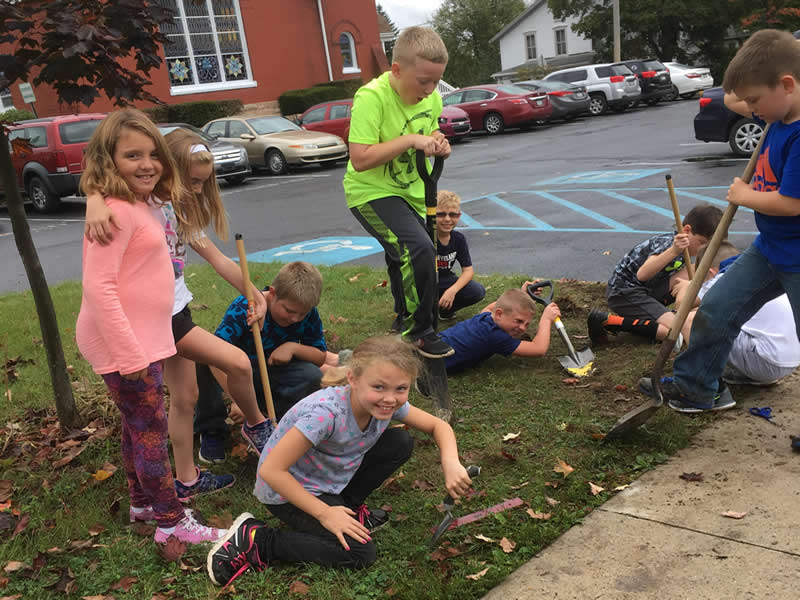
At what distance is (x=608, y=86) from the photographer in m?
26.6

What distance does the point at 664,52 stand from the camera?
41000 millimetres

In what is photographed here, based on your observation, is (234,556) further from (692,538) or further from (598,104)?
(598,104)

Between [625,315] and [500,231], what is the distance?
474 cm

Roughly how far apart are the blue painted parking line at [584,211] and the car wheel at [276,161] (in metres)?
8.90

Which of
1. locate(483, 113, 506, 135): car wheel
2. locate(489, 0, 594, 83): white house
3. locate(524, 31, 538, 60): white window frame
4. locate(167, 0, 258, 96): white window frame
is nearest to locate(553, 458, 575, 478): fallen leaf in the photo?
locate(483, 113, 506, 135): car wheel

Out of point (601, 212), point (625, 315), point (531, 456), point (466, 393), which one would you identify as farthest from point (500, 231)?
point (531, 456)

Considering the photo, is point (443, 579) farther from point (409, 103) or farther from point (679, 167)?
point (679, 167)

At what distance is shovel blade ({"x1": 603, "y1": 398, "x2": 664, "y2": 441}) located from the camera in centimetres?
382

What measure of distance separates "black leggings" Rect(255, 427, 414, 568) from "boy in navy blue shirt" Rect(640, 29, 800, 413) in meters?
1.69

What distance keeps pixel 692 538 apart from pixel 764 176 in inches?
65.9

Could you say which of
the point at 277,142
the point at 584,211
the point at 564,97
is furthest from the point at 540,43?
the point at 584,211

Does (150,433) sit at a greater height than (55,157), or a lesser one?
lesser

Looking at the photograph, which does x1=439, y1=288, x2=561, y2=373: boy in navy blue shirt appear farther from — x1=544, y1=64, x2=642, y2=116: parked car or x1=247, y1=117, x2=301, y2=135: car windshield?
x1=544, y1=64, x2=642, y2=116: parked car

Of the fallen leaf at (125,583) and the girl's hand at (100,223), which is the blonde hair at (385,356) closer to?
the girl's hand at (100,223)
